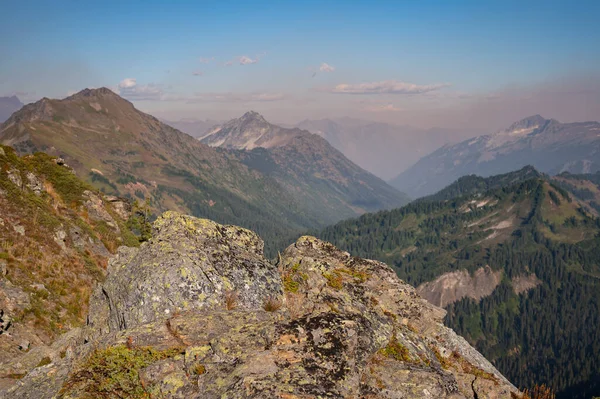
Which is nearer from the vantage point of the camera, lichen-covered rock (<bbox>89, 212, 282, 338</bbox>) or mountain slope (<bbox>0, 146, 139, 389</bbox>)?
lichen-covered rock (<bbox>89, 212, 282, 338</bbox>)

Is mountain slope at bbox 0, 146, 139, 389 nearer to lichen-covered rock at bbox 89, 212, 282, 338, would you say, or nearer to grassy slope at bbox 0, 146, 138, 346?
grassy slope at bbox 0, 146, 138, 346

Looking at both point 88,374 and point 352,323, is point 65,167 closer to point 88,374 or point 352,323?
point 88,374

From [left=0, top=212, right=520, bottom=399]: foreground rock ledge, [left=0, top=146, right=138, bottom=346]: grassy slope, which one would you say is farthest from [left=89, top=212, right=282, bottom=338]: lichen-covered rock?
[left=0, top=146, right=138, bottom=346]: grassy slope

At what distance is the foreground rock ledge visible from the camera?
16516mm

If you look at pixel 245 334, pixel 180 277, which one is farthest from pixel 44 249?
pixel 245 334

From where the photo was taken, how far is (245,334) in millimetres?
18812

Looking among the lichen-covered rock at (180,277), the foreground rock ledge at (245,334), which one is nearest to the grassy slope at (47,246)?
the foreground rock ledge at (245,334)

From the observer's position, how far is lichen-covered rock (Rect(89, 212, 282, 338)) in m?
21.8

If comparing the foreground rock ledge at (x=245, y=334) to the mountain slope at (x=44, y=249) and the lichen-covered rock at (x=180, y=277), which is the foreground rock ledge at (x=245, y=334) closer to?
the lichen-covered rock at (x=180, y=277)

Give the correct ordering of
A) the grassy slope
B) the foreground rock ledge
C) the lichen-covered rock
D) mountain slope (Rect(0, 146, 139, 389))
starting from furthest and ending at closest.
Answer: the grassy slope, mountain slope (Rect(0, 146, 139, 389)), the lichen-covered rock, the foreground rock ledge

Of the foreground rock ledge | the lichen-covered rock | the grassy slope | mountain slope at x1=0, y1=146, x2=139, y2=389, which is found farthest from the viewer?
the grassy slope

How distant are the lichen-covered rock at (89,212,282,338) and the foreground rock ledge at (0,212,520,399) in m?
0.07

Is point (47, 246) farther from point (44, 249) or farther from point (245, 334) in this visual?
point (245, 334)

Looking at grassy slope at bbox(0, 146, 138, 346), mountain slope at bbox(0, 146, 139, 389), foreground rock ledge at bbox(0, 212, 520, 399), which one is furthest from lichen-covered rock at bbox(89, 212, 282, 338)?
grassy slope at bbox(0, 146, 138, 346)
